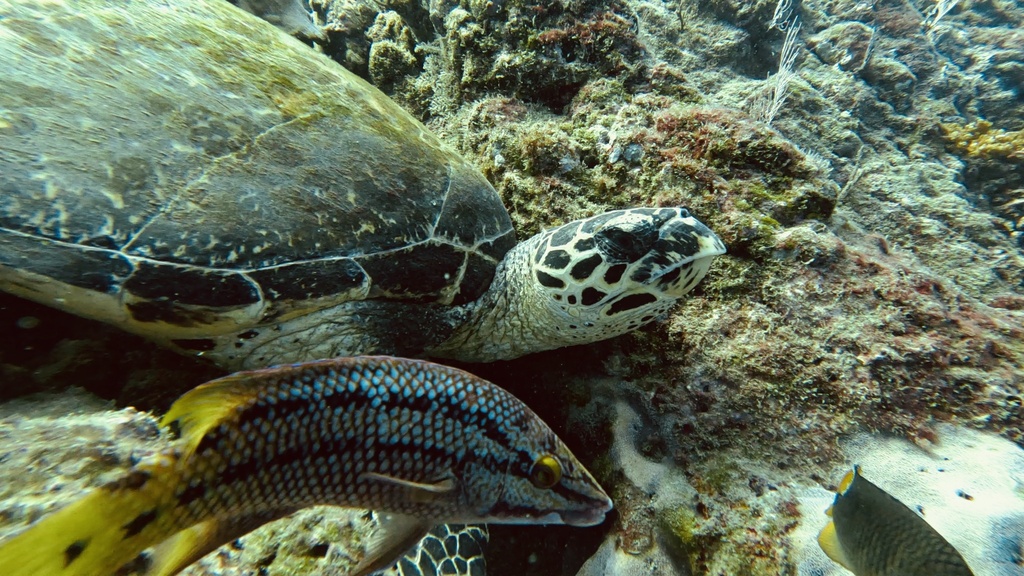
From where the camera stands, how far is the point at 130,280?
125 centimetres

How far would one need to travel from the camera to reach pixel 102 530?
753 mm

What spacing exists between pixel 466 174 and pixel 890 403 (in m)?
2.07

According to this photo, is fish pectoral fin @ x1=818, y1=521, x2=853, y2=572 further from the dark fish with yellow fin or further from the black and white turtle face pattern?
the black and white turtle face pattern

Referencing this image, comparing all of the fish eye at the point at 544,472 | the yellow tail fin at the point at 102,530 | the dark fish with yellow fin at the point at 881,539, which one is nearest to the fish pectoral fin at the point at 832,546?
the dark fish with yellow fin at the point at 881,539

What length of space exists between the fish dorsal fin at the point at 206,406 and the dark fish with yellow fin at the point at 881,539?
1.63m

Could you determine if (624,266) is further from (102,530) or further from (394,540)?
(102,530)

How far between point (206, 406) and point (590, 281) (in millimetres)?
1362

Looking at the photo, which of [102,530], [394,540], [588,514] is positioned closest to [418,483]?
[394,540]

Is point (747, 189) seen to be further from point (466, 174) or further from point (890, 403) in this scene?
point (466, 174)

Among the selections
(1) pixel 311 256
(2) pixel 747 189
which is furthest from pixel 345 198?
(2) pixel 747 189

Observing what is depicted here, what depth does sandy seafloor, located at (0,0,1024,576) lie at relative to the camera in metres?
1.26

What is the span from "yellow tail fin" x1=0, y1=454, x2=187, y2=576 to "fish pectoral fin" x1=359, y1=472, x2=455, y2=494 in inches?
15.4

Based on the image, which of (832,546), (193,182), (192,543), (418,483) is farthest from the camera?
(193,182)

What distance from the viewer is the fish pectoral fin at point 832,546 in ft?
3.79
